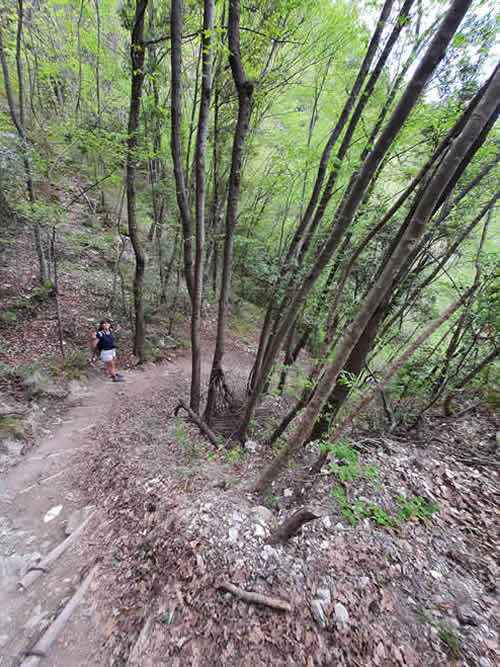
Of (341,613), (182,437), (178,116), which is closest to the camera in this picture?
(341,613)

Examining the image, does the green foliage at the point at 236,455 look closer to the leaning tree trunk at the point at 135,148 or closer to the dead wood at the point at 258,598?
the dead wood at the point at 258,598

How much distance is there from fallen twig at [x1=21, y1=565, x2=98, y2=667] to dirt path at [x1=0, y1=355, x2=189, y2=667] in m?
0.06

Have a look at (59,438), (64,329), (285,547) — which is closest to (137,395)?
(59,438)

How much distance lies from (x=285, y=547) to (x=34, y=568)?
107 inches

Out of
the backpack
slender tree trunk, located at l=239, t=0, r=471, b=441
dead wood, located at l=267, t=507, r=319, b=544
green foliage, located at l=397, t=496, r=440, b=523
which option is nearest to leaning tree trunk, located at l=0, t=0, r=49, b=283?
the backpack

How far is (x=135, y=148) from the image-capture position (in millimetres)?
5730

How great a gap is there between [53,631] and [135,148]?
26.1 ft

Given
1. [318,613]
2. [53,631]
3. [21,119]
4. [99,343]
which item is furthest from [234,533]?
[21,119]

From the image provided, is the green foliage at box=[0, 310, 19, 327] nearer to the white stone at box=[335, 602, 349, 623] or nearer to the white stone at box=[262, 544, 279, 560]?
the white stone at box=[262, 544, 279, 560]

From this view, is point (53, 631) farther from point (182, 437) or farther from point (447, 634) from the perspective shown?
point (447, 634)

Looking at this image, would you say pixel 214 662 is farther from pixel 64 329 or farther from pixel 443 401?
pixel 64 329

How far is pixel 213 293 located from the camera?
14180mm

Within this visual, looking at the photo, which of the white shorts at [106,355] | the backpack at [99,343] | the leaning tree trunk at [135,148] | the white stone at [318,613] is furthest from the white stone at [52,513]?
the leaning tree trunk at [135,148]

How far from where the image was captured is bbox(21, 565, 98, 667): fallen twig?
1.97 m
